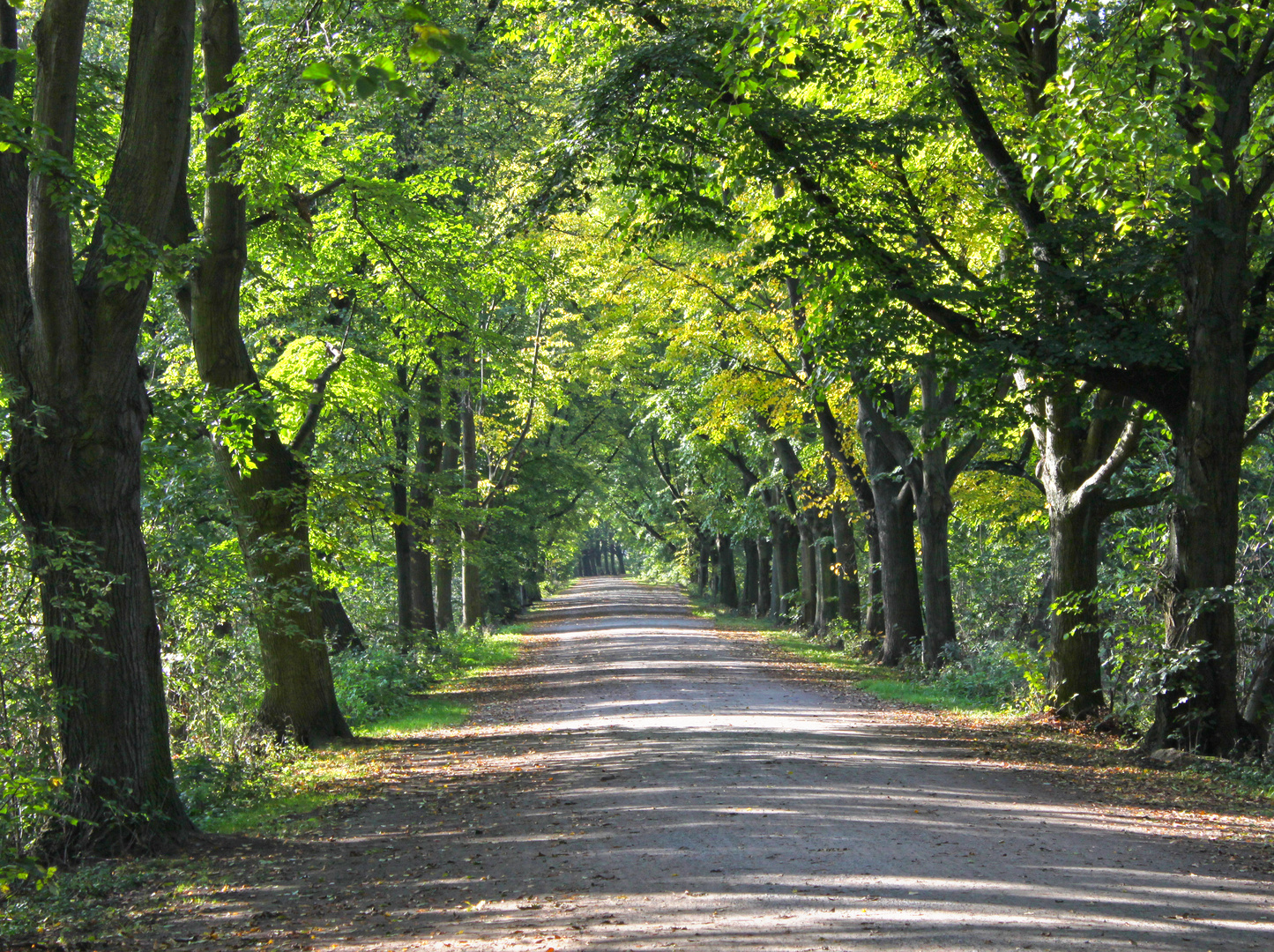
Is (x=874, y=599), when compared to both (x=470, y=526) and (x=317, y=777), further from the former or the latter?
(x=317, y=777)

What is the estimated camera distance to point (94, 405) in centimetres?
775

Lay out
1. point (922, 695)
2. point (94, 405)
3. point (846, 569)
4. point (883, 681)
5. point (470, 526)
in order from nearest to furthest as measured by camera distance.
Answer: point (94, 405)
point (922, 695)
point (883, 681)
point (846, 569)
point (470, 526)

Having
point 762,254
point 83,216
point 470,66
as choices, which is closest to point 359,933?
point 83,216

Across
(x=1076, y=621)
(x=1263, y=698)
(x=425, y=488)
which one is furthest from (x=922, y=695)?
(x=425, y=488)

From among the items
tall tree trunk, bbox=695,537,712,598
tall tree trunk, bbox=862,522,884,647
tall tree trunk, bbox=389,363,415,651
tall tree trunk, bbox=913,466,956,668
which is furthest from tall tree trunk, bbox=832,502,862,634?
tall tree trunk, bbox=695,537,712,598

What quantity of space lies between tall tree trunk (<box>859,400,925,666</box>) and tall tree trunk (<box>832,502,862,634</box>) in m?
4.37

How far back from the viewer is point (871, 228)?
1191 cm

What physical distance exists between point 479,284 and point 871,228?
5750 mm

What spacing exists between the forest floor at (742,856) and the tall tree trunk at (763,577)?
2617cm

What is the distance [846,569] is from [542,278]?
1275cm

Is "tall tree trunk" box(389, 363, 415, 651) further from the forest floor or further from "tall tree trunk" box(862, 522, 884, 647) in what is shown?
"tall tree trunk" box(862, 522, 884, 647)

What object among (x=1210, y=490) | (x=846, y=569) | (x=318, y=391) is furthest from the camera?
(x=846, y=569)

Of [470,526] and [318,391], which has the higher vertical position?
[318,391]

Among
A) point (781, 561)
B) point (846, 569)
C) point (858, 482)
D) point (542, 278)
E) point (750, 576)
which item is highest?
point (542, 278)
